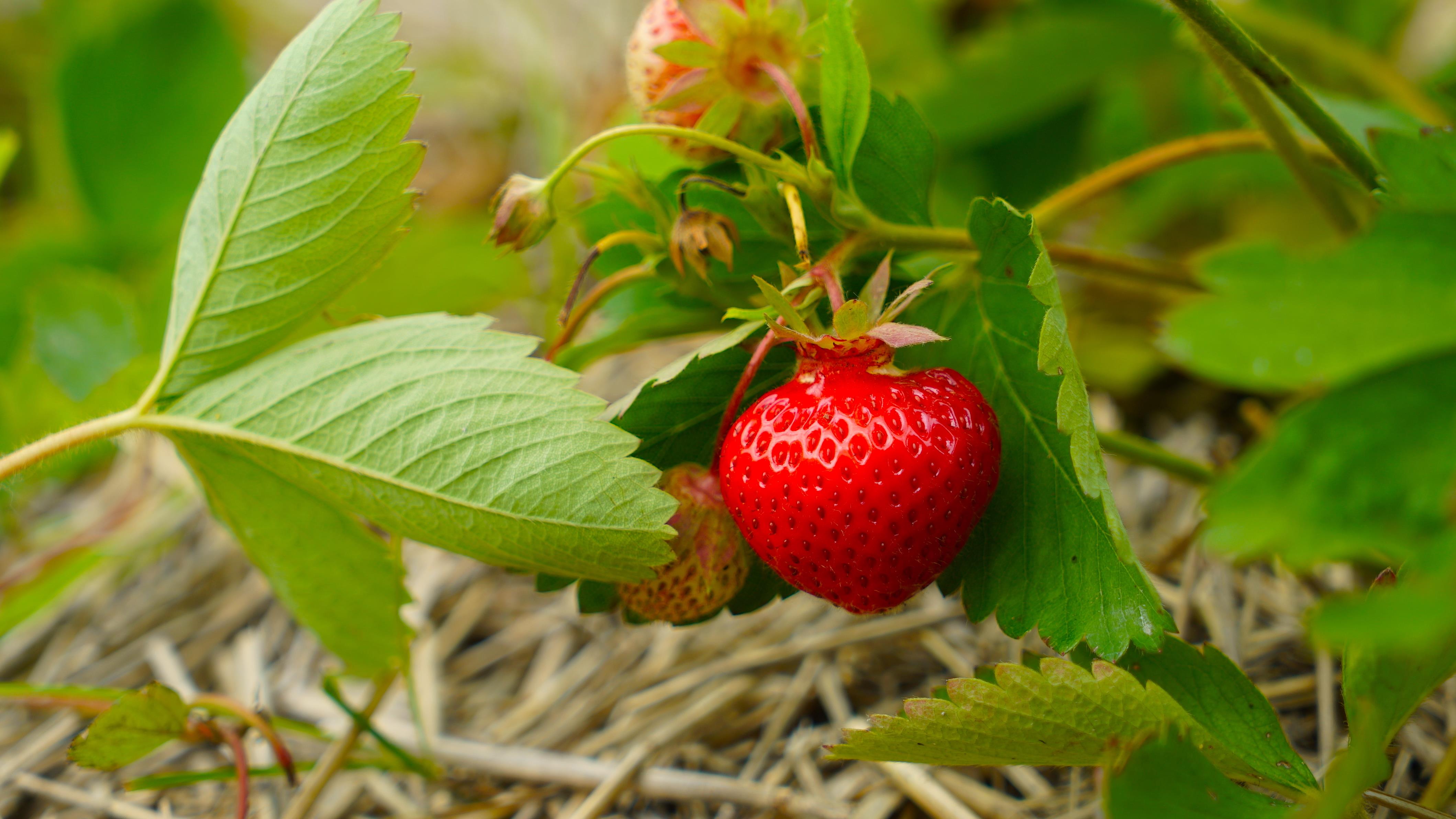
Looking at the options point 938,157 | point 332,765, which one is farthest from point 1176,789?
point 938,157

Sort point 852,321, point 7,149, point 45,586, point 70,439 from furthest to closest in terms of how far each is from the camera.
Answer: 1. point 7,149
2. point 45,586
3. point 70,439
4. point 852,321

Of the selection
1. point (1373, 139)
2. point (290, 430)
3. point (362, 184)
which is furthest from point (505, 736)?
point (1373, 139)

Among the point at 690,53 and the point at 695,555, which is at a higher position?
the point at 690,53

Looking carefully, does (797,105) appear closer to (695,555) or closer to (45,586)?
(695,555)

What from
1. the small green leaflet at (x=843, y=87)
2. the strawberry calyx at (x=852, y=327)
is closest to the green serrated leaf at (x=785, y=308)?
the strawberry calyx at (x=852, y=327)

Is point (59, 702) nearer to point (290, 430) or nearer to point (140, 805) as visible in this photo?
point (140, 805)
